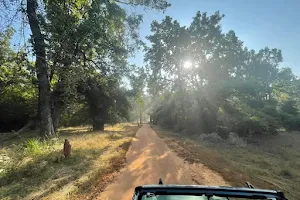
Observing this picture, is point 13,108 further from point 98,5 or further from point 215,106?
point 215,106

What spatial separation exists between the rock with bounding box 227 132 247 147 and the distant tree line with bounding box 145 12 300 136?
122cm

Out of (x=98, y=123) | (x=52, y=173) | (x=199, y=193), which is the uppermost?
(x=98, y=123)

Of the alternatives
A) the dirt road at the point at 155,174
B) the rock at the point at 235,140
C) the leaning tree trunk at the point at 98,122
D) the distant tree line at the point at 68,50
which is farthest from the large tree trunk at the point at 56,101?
the rock at the point at 235,140

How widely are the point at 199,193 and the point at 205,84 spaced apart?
33070 mm

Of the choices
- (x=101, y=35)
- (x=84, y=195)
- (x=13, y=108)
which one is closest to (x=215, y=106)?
(x=101, y=35)

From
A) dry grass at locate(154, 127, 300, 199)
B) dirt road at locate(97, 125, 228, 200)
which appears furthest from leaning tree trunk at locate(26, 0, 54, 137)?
dry grass at locate(154, 127, 300, 199)

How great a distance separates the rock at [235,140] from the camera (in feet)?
68.2

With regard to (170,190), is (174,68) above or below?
above

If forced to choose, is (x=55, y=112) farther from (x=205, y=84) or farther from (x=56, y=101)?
(x=205, y=84)

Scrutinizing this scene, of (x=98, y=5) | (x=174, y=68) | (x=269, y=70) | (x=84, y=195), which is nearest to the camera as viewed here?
(x=84, y=195)

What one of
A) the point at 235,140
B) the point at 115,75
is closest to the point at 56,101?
the point at 115,75

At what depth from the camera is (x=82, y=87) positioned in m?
27.0

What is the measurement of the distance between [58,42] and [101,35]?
12.8 feet

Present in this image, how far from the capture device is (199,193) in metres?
3.03
